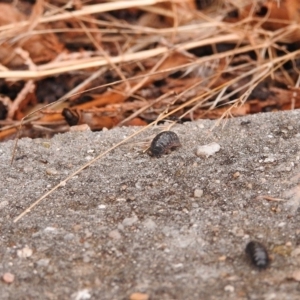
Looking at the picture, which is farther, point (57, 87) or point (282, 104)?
point (57, 87)

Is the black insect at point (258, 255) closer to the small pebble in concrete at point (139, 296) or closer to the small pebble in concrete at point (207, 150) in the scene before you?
the small pebble in concrete at point (139, 296)

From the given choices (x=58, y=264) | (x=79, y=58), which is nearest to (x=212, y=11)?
(x=79, y=58)

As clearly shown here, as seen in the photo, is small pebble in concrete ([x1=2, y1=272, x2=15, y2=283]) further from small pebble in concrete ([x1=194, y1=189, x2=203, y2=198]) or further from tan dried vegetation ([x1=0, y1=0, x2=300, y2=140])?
tan dried vegetation ([x1=0, y1=0, x2=300, y2=140])

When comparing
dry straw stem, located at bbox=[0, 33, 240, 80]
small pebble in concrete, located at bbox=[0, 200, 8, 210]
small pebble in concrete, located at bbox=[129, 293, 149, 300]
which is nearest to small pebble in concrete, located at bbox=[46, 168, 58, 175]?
small pebble in concrete, located at bbox=[0, 200, 8, 210]

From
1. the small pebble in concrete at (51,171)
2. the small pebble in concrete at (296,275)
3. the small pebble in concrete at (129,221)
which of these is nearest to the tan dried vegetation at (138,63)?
the small pebble in concrete at (51,171)

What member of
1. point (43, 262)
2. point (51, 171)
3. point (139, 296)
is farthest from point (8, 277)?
point (51, 171)

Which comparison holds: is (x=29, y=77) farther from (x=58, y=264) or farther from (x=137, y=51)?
(x=58, y=264)

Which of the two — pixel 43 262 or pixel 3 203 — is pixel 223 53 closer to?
pixel 3 203
